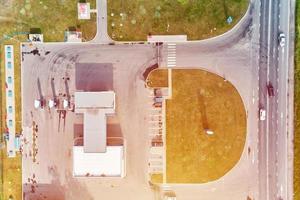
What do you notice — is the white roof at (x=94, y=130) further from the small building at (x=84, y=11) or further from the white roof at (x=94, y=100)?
the small building at (x=84, y=11)

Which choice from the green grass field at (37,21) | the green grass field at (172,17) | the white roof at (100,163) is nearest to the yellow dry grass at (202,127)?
the green grass field at (172,17)

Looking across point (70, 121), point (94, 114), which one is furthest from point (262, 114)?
point (70, 121)

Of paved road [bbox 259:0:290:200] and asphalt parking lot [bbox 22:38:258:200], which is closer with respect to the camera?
paved road [bbox 259:0:290:200]

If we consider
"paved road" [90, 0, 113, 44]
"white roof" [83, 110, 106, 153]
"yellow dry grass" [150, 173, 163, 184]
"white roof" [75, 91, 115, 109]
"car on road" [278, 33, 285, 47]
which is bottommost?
"yellow dry grass" [150, 173, 163, 184]

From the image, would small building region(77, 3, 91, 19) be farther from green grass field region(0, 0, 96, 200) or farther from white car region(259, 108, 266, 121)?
white car region(259, 108, 266, 121)

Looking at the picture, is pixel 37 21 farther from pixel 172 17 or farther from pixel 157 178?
pixel 157 178

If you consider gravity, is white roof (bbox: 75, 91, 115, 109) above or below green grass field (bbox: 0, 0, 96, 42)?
below

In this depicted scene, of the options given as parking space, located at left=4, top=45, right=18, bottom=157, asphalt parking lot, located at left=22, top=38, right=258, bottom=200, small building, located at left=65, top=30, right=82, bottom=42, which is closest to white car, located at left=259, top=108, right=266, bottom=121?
asphalt parking lot, located at left=22, top=38, right=258, bottom=200

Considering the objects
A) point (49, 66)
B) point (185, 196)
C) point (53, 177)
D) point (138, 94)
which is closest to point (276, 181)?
point (185, 196)
